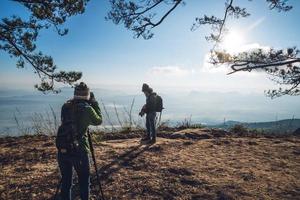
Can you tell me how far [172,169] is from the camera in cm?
746

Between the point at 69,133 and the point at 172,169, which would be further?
the point at 172,169

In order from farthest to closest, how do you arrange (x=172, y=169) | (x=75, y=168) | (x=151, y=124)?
→ (x=151, y=124), (x=172, y=169), (x=75, y=168)

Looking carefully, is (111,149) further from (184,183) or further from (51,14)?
(51,14)

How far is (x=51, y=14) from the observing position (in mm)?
10289

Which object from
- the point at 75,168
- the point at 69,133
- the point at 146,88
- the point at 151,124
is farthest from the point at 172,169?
the point at 146,88

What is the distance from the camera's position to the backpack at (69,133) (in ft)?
16.0

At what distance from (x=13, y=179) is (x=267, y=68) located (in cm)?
816

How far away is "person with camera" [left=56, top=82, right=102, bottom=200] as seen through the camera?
4.89 metres

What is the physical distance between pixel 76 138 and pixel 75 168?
0.47 meters

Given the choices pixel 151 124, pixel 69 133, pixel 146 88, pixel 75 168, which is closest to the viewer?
pixel 69 133

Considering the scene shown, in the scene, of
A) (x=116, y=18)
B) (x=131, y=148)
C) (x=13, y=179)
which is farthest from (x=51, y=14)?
(x=13, y=179)

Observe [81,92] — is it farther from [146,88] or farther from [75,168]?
[146,88]

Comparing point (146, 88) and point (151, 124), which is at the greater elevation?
point (146, 88)

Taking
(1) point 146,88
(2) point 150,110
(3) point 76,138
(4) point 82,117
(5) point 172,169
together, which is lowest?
(5) point 172,169
